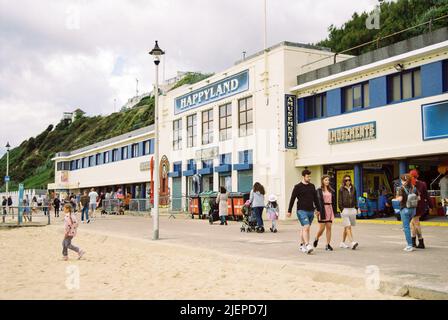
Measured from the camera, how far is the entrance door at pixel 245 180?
28094 millimetres

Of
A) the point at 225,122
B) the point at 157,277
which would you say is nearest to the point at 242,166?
the point at 225,122

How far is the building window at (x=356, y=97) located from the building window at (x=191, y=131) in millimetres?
12606

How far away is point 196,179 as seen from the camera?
32.7 meters

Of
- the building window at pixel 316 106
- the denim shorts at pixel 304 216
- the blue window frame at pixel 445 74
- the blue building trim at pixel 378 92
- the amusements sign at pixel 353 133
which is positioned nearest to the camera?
the denim shorts at pixel 304 216

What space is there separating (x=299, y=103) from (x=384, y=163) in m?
5.09

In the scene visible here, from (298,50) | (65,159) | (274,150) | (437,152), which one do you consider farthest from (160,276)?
(65,159)

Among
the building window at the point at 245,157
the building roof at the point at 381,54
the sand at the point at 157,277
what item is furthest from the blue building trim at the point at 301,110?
the sand at the point at 157,277

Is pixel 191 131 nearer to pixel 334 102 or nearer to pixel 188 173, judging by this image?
pixel 188 173

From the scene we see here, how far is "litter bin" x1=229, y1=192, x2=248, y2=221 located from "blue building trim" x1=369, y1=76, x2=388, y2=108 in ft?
23.9

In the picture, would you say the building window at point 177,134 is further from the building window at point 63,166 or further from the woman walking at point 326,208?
the building window at point 63,166

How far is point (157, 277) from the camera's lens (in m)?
9.05

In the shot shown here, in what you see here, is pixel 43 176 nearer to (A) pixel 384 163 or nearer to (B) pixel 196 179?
(B) pixel 196 179

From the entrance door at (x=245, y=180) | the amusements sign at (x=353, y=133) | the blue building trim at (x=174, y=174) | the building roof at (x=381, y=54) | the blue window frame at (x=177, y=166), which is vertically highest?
the building roof at (x=381, y=54)
